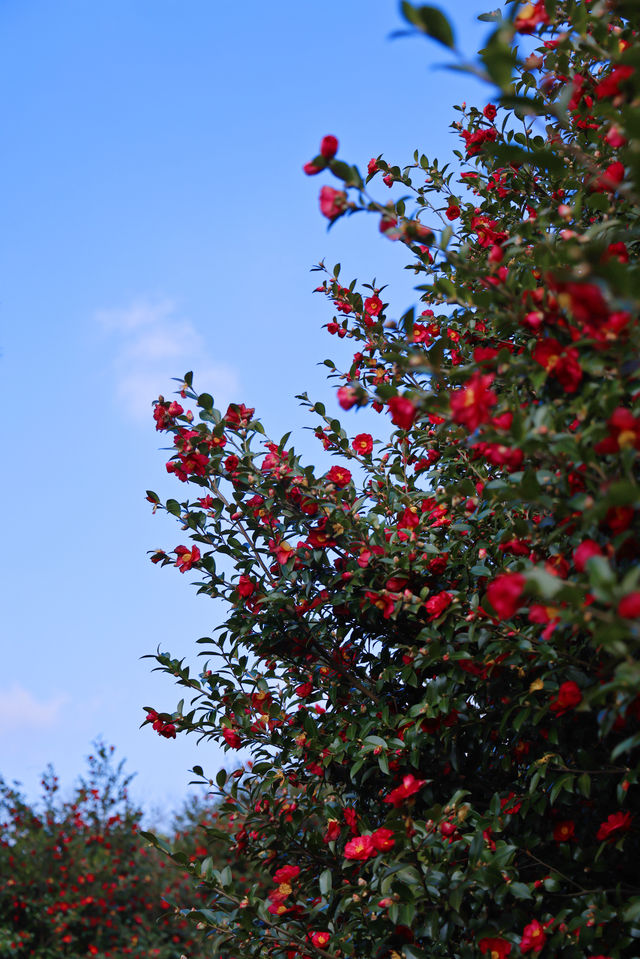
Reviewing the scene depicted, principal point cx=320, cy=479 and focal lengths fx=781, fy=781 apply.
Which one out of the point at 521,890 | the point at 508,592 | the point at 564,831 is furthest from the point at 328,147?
the point at 564,831

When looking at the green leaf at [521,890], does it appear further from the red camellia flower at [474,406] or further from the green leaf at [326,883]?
the red camellia flower at [474,406]

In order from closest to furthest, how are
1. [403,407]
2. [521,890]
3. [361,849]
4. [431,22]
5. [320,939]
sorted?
[431,22], [403,407], [521,890], [361,849], [320,939]

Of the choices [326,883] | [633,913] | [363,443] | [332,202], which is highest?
[363,443]

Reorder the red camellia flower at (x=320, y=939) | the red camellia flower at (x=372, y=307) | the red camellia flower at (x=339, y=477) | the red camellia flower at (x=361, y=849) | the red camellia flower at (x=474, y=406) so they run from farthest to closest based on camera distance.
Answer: the red camellia flower at (x=372, y=307) < the red camellia flower at (x=339, y=477) < the red camellia flower at (x=320, y=939) < the red camellia flower at (x=361, y=849) < the red camellia flower at (x=474, y=406)

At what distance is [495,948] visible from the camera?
191cm

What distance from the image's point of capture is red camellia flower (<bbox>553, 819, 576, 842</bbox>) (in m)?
2.15

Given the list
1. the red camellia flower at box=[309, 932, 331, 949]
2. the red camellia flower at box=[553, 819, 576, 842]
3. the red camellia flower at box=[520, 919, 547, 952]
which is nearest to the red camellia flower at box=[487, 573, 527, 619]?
the red camellia flower at box=[520, 919, 547, 952]

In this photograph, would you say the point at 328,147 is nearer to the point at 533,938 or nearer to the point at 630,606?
the point at 630,606

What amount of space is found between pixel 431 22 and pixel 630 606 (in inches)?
42.7

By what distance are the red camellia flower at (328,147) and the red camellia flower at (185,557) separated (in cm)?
147

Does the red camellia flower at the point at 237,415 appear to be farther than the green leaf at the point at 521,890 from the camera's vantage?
Yes

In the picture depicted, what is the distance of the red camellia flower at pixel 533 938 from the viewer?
187 cm

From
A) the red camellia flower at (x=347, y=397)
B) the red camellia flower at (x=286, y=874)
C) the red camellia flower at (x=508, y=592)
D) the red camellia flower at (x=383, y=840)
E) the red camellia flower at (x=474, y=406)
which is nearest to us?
the red camellia flower at (x=508, y=592)

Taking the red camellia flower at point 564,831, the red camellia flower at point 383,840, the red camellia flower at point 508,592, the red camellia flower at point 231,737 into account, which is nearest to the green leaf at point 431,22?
the red camellia flower at point 508,592
